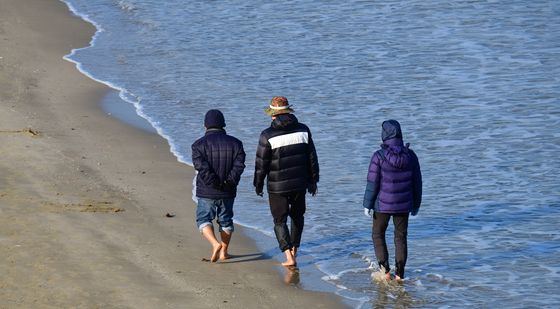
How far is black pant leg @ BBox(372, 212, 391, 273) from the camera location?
438 inches

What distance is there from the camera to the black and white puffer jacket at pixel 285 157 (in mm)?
11266

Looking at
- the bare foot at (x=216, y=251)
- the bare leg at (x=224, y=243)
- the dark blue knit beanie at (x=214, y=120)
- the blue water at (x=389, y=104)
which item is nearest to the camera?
the dark blue knit beanie at (x=214, y=120)

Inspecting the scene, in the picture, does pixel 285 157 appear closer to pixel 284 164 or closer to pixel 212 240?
pixel 284 164

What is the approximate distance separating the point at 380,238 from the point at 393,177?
2.11 ft

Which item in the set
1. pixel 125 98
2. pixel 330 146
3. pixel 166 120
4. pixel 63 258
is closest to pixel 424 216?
pixel 330 146

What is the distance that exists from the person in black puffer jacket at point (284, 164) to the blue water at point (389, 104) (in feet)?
2.06

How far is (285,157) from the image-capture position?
37.1ft

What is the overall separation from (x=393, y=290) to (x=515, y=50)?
14265 millimetres

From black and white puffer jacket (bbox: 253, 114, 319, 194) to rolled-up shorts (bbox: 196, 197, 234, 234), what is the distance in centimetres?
40

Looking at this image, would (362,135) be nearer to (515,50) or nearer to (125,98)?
(125,98)

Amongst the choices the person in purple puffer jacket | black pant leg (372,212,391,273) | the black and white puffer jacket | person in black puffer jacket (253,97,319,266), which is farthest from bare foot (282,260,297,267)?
the person in purple puffer jacket

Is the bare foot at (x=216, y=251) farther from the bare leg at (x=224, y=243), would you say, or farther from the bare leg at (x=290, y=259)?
the bare leg at (x=290, y=259)

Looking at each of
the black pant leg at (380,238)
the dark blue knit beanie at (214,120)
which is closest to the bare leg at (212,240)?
the dark blue knit beanie at (214,120)

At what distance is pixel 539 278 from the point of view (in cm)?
1153
